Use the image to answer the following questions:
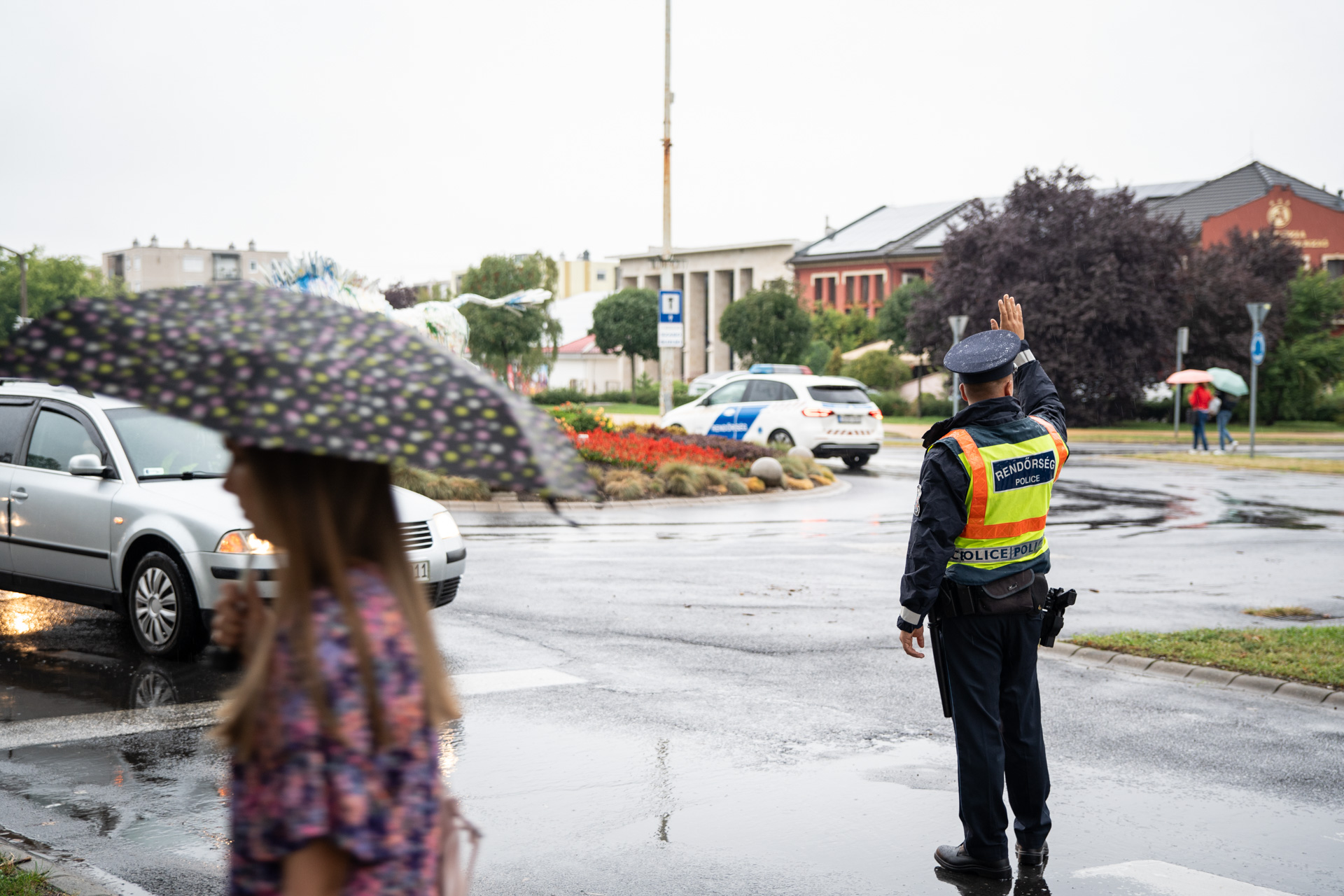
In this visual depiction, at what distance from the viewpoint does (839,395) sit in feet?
83.3

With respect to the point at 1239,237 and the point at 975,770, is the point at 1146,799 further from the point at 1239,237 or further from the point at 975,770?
the point at 1239,237

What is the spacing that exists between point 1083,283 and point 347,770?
148 ft

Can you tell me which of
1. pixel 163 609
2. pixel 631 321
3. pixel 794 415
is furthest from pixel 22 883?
pixel 631 321

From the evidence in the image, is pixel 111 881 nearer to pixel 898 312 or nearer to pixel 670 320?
pixel 670 320

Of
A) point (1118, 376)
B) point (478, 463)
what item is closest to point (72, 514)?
point (478, 463)

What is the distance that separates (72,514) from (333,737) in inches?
286

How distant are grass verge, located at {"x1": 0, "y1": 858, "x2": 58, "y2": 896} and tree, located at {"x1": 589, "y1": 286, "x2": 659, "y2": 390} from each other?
75516mm

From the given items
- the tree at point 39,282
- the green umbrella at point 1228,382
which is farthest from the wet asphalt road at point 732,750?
the tree at point 39,282

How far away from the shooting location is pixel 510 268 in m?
57.7

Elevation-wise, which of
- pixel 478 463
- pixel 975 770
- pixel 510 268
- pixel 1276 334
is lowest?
pixel 975 770

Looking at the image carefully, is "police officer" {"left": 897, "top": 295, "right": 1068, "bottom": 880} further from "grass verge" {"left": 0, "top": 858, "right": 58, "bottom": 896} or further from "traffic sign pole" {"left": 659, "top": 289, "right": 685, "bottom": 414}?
"traffic sign pole" {"left": 659, "top": 289, "right": 685, "bottom": 414}

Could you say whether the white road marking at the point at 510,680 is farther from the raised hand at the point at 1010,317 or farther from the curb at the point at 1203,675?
the raised hand at the point at 1010,317

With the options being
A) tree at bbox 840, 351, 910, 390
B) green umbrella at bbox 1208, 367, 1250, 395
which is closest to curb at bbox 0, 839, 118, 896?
green umbrella at bbox 1208, 367, 1250, 395

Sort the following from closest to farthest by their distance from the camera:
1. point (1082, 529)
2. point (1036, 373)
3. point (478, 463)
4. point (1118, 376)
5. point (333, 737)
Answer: point (333, 737) → point (478, 463) → point (1036, 373) → point (1082, 529) → point (1118, 376)
